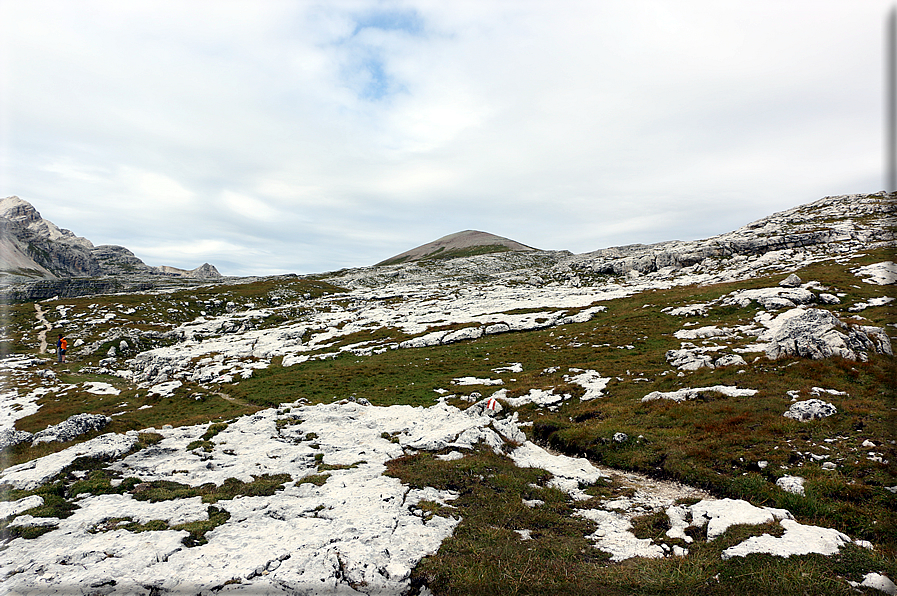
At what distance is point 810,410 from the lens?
17.9 m

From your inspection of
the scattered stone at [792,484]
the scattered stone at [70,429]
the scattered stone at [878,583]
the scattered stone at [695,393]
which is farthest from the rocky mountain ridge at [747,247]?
the scattered stone at [70,429]

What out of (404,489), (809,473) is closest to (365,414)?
(404,489)

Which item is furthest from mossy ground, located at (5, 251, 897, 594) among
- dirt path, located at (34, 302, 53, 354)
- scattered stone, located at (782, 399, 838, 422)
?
dirt path, located at (34, 302, 53, 354)

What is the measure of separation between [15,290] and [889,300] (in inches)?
8478

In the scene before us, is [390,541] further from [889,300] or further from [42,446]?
[889,300]

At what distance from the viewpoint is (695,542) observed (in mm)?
11297

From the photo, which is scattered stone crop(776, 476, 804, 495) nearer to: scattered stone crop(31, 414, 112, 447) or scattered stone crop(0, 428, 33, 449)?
scattered stone crop(31, 414, 112, 447)

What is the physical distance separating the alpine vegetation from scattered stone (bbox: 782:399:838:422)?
0.89ft

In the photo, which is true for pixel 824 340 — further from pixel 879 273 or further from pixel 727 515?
pixel 879 273

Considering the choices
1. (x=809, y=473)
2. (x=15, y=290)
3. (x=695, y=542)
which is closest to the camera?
(x=695, y=542)

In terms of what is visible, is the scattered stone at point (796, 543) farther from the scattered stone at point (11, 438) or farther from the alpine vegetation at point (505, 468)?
the scattered stone at point (11, 438)

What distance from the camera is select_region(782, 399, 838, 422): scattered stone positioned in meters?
17.6

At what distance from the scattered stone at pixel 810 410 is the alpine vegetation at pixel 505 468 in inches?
10.6

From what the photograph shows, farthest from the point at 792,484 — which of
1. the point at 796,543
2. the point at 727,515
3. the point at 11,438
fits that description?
the point at 11,438
